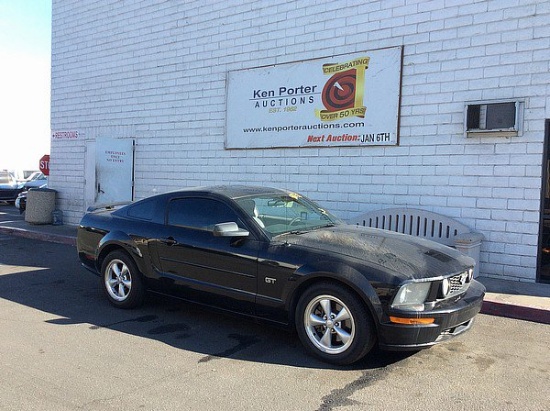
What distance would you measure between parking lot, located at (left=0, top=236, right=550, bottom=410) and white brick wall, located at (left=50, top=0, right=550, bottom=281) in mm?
2667

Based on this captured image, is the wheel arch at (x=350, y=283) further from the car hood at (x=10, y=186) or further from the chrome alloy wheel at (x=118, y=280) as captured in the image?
the car hood at (x=10, y=186)

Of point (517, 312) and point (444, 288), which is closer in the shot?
point (444, 288)

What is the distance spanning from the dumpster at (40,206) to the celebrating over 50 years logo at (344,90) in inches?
329

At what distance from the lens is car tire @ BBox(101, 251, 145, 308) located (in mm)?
5797

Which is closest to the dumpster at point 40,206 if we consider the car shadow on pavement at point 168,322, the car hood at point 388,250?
the car shadow on pavement at point 168,322

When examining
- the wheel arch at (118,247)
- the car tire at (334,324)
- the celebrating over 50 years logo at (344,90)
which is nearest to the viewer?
the car tire at (334,324)

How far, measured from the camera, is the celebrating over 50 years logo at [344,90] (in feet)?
28.9

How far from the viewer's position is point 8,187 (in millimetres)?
23484

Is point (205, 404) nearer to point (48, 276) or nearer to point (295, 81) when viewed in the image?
point (48, 276)

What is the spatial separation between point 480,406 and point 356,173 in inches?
229

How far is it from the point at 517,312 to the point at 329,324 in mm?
3007

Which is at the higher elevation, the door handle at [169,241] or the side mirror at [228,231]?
the side mirror at [228,231]

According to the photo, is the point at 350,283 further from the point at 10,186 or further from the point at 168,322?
the point at 10,186

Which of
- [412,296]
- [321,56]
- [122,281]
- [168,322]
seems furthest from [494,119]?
[122,281]
